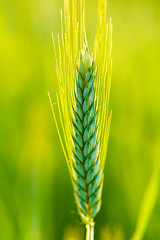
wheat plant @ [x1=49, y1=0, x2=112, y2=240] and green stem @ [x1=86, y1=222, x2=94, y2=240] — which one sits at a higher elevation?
wheat plant @ [x1=49, y1=0, x2=112, y2=240]

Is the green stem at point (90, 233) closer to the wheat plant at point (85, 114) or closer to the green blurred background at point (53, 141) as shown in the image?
the wheat plant at point (85, 114)

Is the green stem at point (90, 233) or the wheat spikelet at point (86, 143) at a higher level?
the wheat spikelet at point (86, 143)

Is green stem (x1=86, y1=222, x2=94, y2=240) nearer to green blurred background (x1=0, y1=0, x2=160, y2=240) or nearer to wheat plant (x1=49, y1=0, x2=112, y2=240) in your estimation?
wheat plant (x1=49, y1=0, x2=112, y2=240)

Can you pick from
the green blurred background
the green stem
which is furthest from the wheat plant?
the green blurred background

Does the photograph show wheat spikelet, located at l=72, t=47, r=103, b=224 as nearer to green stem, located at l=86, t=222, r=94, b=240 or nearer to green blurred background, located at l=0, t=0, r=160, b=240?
green stem, located at l=86, t=222, r=94, b=240

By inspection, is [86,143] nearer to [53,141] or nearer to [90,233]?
[90,233]

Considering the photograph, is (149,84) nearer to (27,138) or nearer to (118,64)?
(118,64)

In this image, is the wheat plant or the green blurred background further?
the green blurred background

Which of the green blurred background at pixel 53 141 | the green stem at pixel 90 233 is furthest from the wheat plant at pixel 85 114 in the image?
the green blurred background at pixel 53 141
